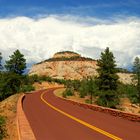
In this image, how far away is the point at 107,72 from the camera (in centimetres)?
6088

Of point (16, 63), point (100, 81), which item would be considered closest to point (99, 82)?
point (100, 81)

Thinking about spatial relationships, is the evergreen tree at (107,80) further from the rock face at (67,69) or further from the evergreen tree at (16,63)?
the rock face at (67,69)

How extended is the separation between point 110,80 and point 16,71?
2516cm

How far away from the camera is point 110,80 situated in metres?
61.0

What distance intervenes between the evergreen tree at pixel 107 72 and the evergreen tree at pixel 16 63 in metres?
22.1

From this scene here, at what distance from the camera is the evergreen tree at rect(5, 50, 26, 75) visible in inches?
2983

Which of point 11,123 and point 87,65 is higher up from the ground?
point 87,65

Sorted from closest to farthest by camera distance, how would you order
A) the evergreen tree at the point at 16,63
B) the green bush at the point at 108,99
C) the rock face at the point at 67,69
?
the green bush at the point at 108,99, the evergreen tree at the point at 16,63, the rock face at the point at 67,69

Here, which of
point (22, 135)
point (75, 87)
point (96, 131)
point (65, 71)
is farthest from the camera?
point (65, 71)

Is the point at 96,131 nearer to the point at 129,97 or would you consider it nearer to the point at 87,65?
the point at 129,97

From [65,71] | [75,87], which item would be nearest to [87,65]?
[65,71]

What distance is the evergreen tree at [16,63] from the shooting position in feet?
249

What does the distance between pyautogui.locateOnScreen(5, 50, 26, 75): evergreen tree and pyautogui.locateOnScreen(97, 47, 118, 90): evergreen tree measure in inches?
872

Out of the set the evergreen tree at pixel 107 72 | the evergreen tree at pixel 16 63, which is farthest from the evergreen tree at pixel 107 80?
the evergreen tree at pixel 16 63
